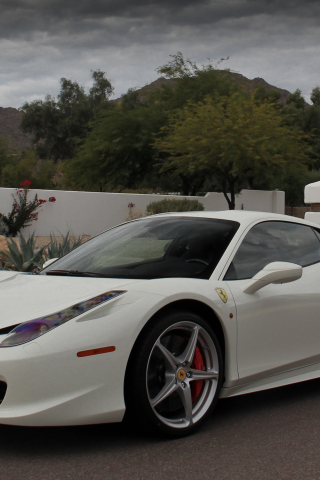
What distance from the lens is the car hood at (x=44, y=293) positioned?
3193 millimetres

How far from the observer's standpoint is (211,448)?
3.21 m

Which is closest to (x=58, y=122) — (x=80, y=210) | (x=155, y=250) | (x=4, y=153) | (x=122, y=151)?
(x=4, y=153)

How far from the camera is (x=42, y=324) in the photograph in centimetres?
305

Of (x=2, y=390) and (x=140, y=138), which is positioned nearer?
(x=2, y=390)

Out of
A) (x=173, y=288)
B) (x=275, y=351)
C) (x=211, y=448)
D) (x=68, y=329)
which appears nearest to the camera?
(x=68, y=329)

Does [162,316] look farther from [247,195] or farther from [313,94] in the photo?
[313,94]

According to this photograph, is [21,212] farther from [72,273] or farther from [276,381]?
[276,381]

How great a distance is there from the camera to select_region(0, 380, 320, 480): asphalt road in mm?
2877

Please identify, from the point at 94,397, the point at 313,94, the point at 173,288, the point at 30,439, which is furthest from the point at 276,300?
the point at 313,94

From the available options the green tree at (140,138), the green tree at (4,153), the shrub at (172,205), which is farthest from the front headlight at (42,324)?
the green tree at (4,153)

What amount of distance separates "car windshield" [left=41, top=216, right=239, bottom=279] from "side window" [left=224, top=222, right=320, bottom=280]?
0.50ft

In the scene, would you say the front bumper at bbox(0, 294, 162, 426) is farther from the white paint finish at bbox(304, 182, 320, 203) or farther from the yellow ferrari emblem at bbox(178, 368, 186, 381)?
the white paint finish at bbox(304, 182, 320, 203)

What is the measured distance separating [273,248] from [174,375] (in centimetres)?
150

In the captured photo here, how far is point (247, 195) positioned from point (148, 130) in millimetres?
6461
